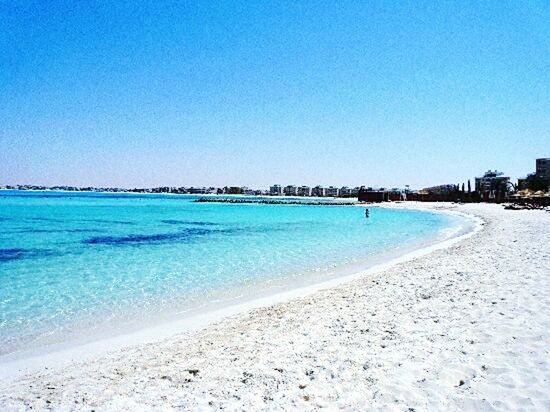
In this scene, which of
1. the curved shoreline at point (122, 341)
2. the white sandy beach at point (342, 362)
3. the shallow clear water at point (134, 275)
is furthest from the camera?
the shallow clear water at point (134, 275)

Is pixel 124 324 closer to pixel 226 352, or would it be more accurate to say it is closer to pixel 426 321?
pixel 226 352

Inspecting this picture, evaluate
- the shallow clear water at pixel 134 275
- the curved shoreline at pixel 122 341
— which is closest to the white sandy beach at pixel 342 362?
the curved shoreline at pixel 122 341

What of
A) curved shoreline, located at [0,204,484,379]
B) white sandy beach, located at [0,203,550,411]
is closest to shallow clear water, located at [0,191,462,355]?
curved shoreline, located at [0,204,484,379]

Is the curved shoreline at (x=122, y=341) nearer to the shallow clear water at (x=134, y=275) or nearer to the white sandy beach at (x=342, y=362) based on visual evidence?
the white sandy beach at (x=342, y=362)

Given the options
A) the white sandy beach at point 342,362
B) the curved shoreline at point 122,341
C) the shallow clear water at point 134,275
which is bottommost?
the shallow clear water at point 134,275

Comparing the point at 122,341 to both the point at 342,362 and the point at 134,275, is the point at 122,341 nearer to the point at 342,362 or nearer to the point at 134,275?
the point at 342,362

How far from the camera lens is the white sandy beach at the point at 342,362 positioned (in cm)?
421

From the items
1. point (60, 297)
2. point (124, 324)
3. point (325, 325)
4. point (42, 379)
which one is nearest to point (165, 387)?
point (42, 379)

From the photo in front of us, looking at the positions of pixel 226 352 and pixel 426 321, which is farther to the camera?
pixel 426 321

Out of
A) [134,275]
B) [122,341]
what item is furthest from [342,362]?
[134,275]

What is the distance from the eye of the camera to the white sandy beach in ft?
13.8

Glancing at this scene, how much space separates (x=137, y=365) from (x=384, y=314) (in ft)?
14.5

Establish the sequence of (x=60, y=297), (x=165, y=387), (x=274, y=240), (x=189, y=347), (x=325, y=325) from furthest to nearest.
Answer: (x=274, y=240)
(x=60, y=297)
(x=325, y=325)
(x=189, y=347)
(x=165, y=387)

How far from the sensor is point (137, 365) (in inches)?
224
